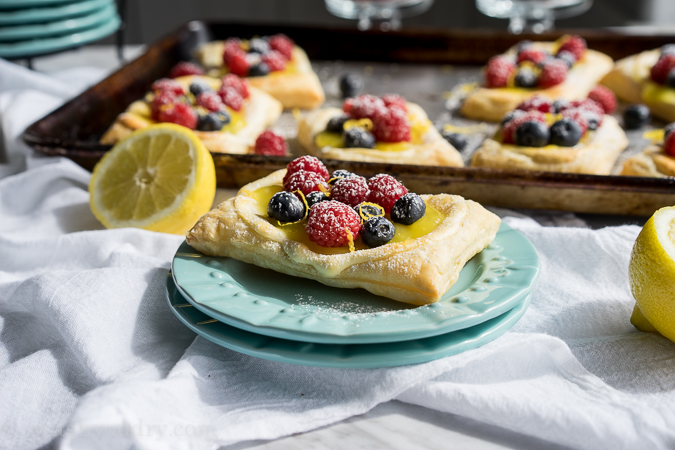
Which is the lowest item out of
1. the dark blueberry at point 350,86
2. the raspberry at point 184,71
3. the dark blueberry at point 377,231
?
the dark blueberry at point 350,86

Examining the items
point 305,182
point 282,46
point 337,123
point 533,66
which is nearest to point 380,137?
point 337,123

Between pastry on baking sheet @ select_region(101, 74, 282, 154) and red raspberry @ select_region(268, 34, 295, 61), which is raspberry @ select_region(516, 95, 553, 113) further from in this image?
red raspberry @ select_region(268, 34, 295, 61)

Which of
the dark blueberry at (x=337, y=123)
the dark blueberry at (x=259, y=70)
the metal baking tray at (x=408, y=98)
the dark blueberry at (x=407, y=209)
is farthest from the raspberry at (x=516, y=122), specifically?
the dark blueberry at (x=259, y=70)

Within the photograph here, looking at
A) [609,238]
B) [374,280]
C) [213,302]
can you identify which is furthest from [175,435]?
[609,238]

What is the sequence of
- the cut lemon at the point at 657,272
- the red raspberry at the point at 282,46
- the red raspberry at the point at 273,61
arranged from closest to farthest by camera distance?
the cut lemon at the point at 657,272 → the red raspberry at the point at 273,61 → the red raspberry at the point at 282,46

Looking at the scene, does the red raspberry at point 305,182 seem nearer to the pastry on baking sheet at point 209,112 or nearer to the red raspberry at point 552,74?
the pastry on baking sheet at point 209,112
